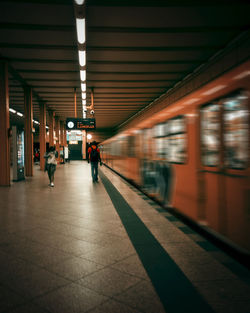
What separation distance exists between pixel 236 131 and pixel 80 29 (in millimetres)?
6509

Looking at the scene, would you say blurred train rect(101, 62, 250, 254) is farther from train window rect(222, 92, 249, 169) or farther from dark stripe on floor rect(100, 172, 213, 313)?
dark stripe on floor rect(100, 172, 213, 313)

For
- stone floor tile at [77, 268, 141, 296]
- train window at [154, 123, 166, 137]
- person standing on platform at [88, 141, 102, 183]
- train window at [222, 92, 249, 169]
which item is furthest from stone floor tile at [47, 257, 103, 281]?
person standing on platform at [88, 141, 102, 183]

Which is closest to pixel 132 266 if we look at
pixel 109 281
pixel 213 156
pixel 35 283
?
pixel 109 281

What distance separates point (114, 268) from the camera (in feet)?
10.8

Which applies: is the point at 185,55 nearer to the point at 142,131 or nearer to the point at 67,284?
the point at 142,131

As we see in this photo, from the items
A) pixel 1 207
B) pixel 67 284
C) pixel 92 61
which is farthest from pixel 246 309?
pixel 92 61

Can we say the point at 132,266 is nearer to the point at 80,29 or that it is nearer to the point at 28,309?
the point at 28,309

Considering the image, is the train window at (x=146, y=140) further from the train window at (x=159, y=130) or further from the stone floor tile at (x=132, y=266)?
the stone floor tile at (x=132, y=266)

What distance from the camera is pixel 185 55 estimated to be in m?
11.0

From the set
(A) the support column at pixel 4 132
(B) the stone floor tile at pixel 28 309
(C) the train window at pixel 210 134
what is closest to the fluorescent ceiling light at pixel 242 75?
(C) the train window at pixel 210 134

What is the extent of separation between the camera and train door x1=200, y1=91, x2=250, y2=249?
3324 millimetres

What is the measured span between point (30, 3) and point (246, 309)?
7918mm

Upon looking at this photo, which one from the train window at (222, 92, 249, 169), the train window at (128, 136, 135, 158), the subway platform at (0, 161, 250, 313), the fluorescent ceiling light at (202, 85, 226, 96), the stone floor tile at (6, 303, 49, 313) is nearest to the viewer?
the stone floor tile at (6, 303, 49, 313)

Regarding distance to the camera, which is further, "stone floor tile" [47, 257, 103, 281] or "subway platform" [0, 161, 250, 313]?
"stone floor tile" [47, 257, 103, 281]
